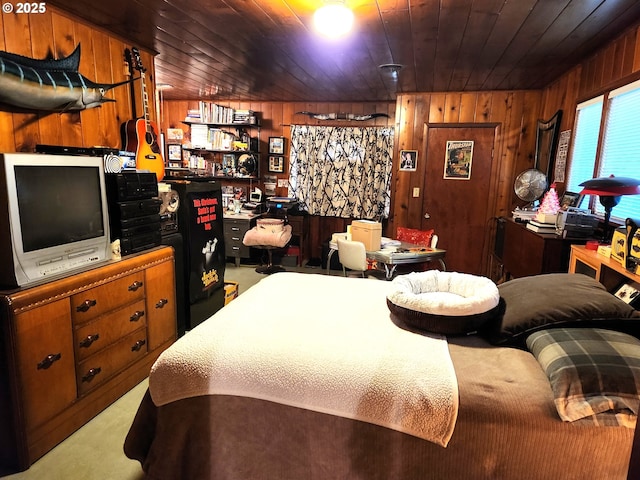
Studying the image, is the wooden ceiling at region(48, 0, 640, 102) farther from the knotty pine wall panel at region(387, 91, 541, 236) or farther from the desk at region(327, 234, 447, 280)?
the desk at region(327, 234, 447, 280)

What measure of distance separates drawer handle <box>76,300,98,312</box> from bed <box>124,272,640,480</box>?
76 centimetres

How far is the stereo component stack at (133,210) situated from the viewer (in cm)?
233

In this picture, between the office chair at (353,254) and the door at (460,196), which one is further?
the door at (460,196)

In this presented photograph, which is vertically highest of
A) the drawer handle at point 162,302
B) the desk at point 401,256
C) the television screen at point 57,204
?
the television screen at point 57,204

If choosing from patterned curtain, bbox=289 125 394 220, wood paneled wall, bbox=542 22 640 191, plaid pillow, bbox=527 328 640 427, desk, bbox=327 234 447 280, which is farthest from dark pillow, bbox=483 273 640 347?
patterned curtain, bbox=289 125 394 220

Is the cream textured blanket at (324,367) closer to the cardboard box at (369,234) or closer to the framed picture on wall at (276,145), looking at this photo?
the cardboard box at (369,234)

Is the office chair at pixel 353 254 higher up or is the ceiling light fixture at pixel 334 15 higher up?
the ceiling light fixture at pixel 334 15

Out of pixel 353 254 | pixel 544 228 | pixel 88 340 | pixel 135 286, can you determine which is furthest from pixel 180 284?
pixel 544 228

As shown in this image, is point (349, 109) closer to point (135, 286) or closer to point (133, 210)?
point (133, 210)

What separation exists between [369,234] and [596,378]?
2.17 m

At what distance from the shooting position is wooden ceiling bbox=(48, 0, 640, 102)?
2.27 metres

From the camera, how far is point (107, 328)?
2.16 meters

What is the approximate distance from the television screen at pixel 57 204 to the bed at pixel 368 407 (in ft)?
3.06

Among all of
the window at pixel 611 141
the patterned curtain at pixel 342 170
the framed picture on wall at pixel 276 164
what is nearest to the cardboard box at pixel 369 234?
the window at pixel 611 141
